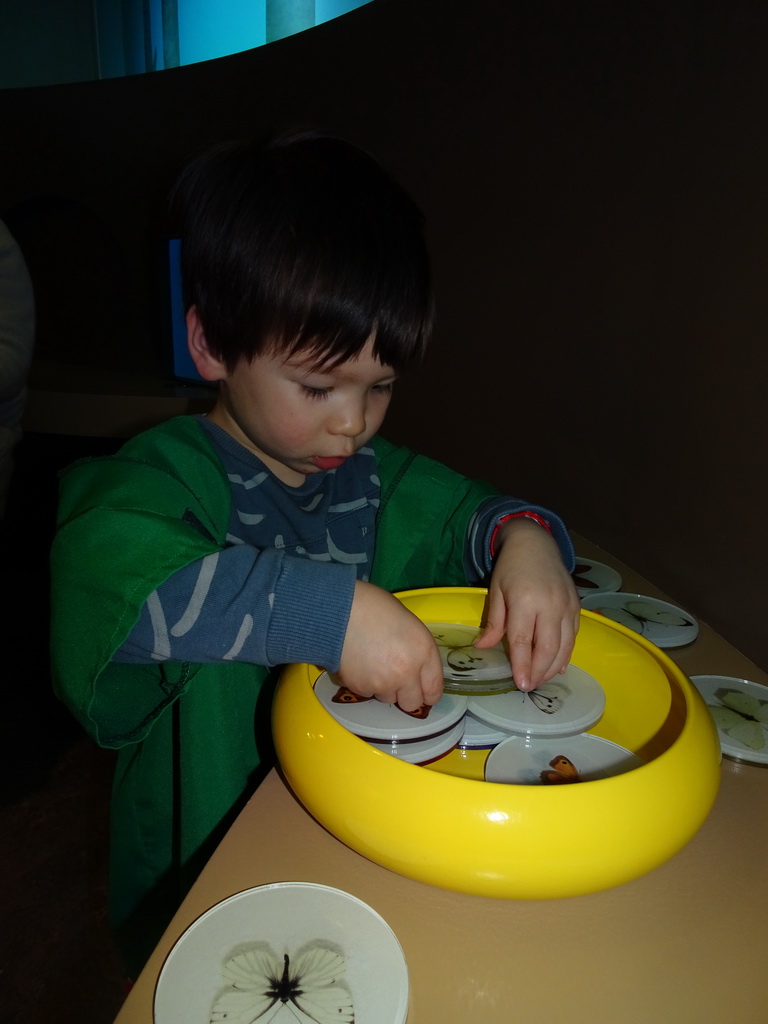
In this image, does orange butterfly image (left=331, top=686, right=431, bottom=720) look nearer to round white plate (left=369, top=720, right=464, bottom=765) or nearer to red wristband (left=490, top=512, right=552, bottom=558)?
round white plate (left=369, top=720, right=464, bottom=765)

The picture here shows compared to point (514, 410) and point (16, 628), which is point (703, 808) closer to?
point (514, 410)

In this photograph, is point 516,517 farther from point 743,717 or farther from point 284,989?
point 284,989

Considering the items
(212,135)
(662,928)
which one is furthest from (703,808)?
(212,135)

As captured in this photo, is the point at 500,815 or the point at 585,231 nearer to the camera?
the point at 500,815

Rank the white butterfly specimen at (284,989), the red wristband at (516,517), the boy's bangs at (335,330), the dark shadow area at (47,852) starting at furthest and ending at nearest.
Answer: the dark shadow area at (47,852), the red wristband at (516,517), the boy's bangs at (335,330), the white butterfly specimen at (284,989)

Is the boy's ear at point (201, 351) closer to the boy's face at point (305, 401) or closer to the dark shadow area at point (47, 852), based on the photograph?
the boy's face at point (305, 401)

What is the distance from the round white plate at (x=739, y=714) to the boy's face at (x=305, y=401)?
326 millimetres

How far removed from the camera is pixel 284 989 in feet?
0.83

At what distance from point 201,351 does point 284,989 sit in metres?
0.47

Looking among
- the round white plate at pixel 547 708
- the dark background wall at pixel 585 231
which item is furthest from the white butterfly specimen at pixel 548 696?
the dark background wall at pixel 585 231

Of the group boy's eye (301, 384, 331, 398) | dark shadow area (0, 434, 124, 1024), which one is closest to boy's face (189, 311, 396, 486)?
boy's eye (301, 384, 331, 398)

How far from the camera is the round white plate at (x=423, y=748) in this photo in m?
0.36

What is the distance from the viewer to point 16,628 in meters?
1.53

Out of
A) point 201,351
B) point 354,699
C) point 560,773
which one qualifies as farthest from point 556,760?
point 201,351
